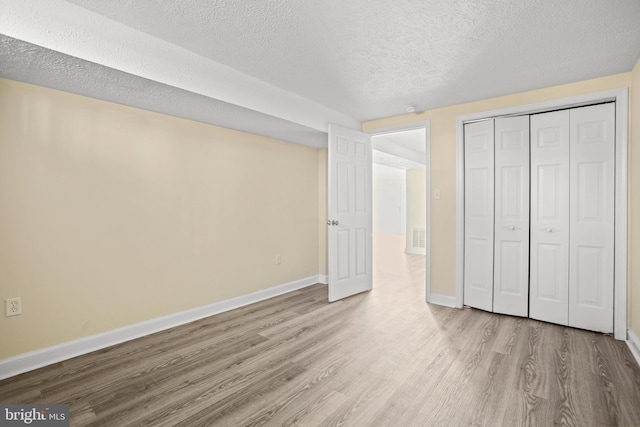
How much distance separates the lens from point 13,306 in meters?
2.28

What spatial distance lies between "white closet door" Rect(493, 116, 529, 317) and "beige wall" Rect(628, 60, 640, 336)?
0.77 metres

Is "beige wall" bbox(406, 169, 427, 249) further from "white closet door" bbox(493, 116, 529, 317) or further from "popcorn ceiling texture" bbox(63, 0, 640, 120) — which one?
"popcorn ceiling texture" bbox(63, 0, 640, 120)

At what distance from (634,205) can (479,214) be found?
1246mm

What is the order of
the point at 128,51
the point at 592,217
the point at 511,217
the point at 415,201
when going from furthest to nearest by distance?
the point at 415,201 < the point at 511,217 < the point at 592,217 < the point at 128,51

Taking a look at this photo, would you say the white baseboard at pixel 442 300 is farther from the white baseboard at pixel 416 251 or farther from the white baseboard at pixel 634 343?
the white baseboard at pixel 416 251

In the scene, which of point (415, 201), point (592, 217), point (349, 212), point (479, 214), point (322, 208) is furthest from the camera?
point (415, 201)

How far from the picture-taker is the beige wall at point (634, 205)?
257cm

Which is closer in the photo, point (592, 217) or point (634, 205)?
point (634, 205)

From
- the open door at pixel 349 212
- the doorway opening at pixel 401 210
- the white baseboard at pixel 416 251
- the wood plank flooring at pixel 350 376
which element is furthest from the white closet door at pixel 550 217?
the white baseboard at pixel 416 251

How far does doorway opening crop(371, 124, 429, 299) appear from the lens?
4.89 metres

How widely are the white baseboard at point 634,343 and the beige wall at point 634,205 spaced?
4cm

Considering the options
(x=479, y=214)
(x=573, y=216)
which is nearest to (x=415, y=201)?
(x=479, y=214)

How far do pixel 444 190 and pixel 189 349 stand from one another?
3.13 meters

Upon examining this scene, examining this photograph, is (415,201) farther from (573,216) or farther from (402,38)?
(402,38)
